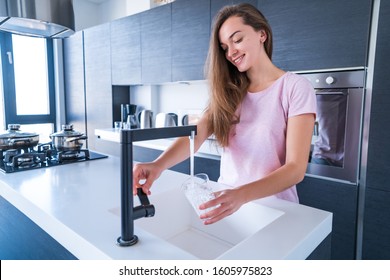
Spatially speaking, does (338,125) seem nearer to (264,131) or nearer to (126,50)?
(264,131)

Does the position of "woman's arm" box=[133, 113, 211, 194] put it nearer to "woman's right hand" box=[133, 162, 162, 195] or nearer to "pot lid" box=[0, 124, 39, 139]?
"woman's right hand" box=[133, 162, 162, 195]

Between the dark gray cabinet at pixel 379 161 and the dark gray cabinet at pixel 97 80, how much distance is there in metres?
2.50

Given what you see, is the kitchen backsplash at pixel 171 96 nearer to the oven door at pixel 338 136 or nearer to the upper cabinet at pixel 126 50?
the upper cabinet at pixel 126 50

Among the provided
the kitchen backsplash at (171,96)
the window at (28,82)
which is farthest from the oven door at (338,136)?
the window at (28,82)

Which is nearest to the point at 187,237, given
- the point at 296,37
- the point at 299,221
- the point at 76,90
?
the point at 299,221

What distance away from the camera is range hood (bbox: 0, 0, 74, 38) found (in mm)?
1247

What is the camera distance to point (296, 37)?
65.4 inches

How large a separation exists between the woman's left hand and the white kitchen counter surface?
3.4 inches

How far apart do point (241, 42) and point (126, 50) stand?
216 cm

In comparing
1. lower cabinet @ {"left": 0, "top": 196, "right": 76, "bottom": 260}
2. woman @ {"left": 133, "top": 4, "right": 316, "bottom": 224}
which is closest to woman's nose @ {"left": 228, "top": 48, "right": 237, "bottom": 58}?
woman @ {"left": 133, "top": 4, "right": 316, "bottom": 224}

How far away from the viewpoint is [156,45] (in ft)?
8.43

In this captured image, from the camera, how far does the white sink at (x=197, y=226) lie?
84 cm

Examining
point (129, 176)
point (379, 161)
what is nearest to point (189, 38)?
point (379, 161)
